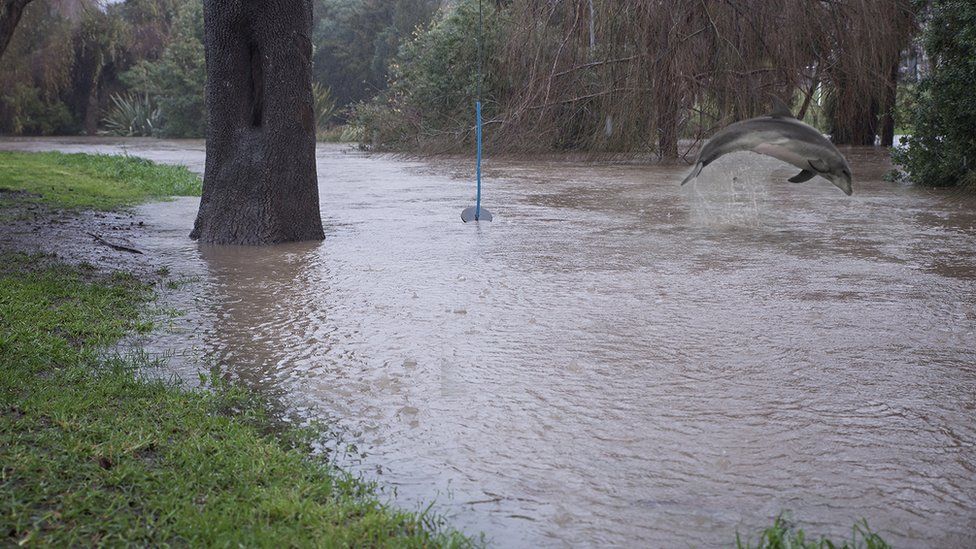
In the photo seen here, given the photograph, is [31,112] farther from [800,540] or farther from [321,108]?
[800,540]

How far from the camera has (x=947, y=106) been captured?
1292cm

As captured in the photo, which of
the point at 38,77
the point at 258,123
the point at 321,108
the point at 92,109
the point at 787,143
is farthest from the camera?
the point at 92,109

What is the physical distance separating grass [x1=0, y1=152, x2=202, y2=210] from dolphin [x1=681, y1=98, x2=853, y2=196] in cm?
913

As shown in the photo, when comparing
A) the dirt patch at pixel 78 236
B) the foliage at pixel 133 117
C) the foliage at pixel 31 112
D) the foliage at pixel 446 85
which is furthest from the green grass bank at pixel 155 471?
the foliage at pixel 133 117

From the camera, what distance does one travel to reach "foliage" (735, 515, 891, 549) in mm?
2975

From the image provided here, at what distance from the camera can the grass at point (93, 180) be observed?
1310 centimetres

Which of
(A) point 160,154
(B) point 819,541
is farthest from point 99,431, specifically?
(A) point 160,154

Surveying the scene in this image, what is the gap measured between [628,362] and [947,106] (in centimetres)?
968

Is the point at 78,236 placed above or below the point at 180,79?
below

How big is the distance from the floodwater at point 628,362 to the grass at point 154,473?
10.0 inches

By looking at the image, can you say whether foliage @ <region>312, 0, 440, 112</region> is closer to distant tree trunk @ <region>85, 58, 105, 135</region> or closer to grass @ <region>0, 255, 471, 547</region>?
distant tree trunk @ <region>85, 58, 105, 135</region>

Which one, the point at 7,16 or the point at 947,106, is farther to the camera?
the point at 7,16

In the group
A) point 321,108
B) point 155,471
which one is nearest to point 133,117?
point 321,108

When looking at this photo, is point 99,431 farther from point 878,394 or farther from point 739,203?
point 739,203
